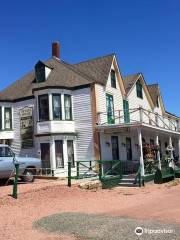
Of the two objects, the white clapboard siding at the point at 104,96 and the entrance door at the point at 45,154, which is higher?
the white clapboard siding at the point at 104,96

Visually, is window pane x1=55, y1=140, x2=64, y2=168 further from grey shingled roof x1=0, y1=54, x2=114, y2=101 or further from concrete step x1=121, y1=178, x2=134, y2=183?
concrete step x1=121, y1=178, x2=134, y2=183

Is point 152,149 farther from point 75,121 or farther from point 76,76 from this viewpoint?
point 76,76

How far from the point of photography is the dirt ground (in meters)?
9.81

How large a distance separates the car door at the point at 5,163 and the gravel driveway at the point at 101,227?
645cm

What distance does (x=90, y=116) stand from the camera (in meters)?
24.5

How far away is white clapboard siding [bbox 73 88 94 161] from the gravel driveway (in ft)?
43.1

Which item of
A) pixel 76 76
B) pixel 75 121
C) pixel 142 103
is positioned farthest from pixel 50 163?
pixel 142 103

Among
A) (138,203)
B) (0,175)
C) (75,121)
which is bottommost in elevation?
(138,203)

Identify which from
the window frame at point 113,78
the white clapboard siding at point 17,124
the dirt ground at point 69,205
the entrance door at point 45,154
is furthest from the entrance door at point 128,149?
the dirt ground at point 69,205

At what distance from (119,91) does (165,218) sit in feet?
61.7

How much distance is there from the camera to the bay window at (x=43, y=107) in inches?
949

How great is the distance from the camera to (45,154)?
24.2 m

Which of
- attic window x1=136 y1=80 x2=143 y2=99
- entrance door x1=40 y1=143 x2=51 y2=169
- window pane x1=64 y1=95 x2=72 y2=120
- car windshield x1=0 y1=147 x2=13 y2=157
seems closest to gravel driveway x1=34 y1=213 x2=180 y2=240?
car windshield x1=0 y1=147 x2=13 y2=157

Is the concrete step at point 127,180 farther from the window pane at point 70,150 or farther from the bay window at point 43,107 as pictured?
the bay window at point 43,107
